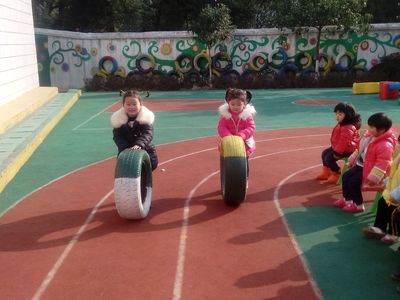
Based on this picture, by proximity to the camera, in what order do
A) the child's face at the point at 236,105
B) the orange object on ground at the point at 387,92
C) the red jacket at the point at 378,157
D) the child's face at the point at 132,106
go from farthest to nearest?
the orange object on ground at the point at 387,92 → the child's face at the point at 236,105 → the child's face at the point at 132,106 → the red jacket at the point at 378,157

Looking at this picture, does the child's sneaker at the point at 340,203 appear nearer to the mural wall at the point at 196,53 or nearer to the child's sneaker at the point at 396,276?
the child's sneaker at the point at 396,276

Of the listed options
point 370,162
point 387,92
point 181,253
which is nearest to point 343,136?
point 370,162

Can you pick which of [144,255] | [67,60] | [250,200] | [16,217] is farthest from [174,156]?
[67,60]

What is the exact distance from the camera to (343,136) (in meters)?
6.11

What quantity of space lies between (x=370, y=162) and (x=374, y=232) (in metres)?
0.83

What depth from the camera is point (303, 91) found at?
1953 centimetres

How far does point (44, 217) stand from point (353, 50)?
19.5 meters

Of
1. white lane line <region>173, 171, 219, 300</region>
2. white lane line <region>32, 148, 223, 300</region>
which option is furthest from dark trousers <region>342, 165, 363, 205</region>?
white lane line <region>32, 148, 223, 300</region>

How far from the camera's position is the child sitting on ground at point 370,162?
482 cm

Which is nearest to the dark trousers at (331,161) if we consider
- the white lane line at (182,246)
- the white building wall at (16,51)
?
the white lane line at (182,246)

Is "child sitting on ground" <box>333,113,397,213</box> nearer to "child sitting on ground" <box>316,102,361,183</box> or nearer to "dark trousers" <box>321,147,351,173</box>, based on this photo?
"child sitting on ground" <box>316,102,361,183</box>

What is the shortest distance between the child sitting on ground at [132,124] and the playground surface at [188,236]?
848mm

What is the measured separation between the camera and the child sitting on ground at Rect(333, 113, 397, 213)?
4820 millimetres

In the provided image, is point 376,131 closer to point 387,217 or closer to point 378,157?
point 378,157
